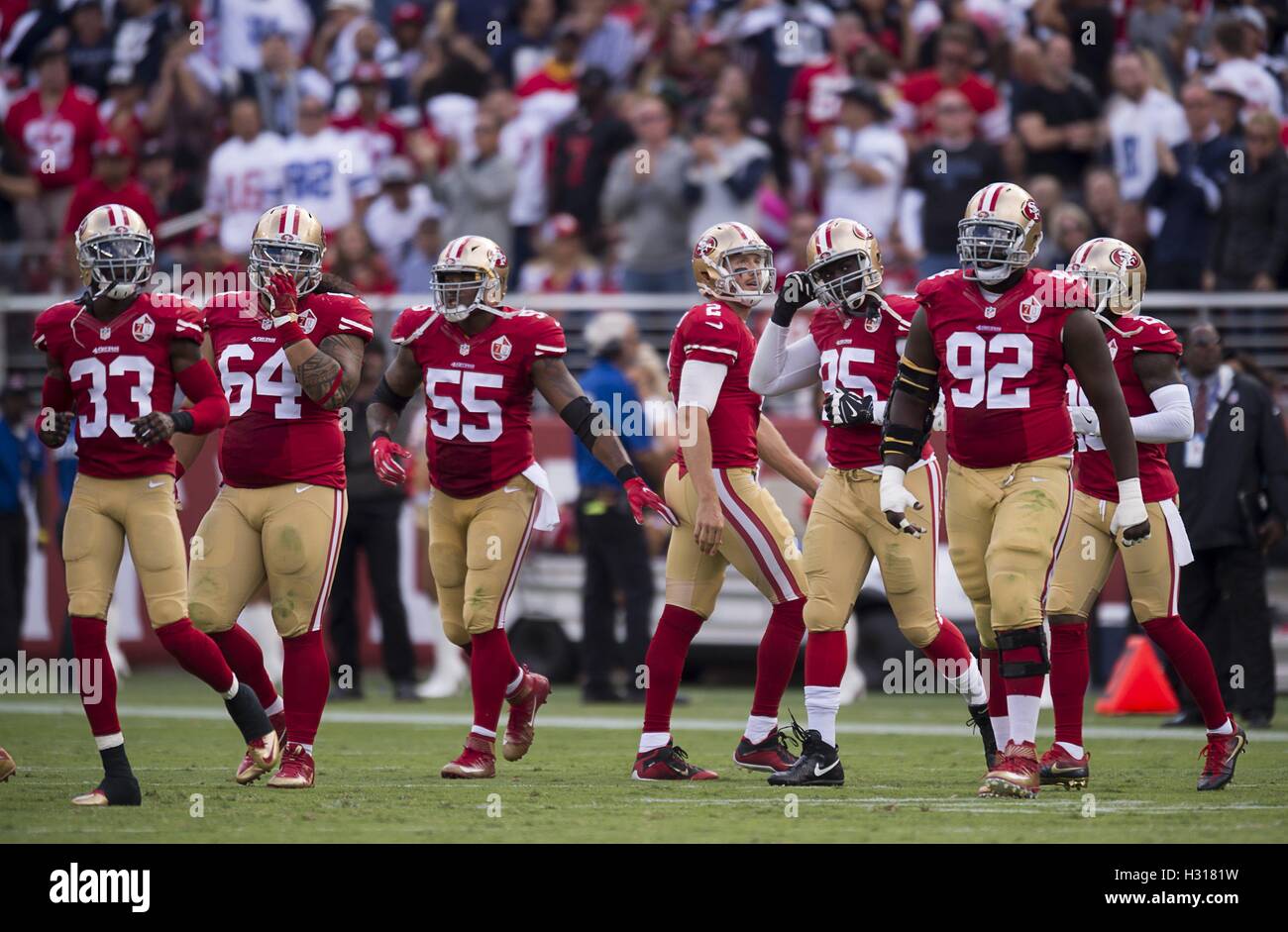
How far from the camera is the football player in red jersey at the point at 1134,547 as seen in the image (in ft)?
24.5

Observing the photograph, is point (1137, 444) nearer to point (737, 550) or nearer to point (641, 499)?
point (737, 550)

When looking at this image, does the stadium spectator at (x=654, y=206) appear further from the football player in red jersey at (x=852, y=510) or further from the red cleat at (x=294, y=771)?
the red cleat at (x=294, y=771)

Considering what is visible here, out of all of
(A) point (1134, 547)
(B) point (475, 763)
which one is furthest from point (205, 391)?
(A) point (1134, 547)

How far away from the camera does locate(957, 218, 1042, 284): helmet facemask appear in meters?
7.08

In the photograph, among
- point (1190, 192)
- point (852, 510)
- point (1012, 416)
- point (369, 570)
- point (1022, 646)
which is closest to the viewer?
point (1022, 646)

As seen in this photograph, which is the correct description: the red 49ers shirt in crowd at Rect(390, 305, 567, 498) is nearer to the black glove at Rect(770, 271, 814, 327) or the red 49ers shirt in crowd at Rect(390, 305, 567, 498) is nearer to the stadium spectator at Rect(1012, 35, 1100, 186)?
the black glove at Rect(770, 271, 814, 327)

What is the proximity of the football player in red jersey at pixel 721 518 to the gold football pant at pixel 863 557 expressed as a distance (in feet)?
1.22

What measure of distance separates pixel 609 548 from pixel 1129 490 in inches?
209

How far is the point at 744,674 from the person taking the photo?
547 inches

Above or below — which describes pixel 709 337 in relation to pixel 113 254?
below

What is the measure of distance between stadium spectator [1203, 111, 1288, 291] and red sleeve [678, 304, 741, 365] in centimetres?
593

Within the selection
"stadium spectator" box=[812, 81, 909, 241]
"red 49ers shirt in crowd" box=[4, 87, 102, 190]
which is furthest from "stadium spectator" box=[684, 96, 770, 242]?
"red 49ers shirt in crowd" box=[4, 87, 102, 190]

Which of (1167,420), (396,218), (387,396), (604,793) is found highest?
(396,218)

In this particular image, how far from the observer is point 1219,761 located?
24.5 feet
